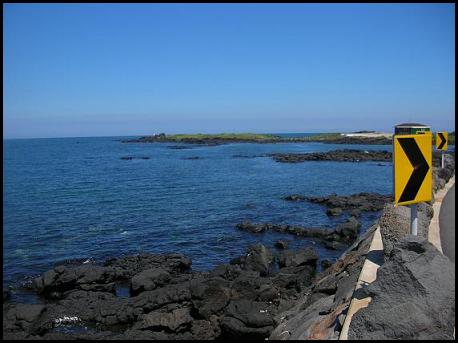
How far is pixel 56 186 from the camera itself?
47.6m

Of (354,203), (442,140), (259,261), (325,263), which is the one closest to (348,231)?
(325,263)

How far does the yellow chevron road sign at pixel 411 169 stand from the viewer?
5.19 meters

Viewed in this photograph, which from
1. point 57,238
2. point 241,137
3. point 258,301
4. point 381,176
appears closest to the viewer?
point 258,301

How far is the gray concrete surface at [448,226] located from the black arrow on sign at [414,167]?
15.2 feet

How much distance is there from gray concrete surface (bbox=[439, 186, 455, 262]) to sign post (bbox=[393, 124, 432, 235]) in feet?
15.0

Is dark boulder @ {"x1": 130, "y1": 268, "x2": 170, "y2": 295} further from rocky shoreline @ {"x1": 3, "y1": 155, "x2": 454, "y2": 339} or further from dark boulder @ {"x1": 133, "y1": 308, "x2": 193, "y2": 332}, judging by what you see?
dark boulder @ {"x1": 133, "y1": 308, "x2": 193, "y2": 332}

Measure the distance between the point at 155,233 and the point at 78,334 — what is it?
13294 millimetres

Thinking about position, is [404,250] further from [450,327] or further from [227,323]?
[227,323]

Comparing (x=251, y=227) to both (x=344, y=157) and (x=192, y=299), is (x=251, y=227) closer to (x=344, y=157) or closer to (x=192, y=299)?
(x=192, y=299)

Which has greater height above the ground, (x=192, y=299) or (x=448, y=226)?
(x=448, y=226)

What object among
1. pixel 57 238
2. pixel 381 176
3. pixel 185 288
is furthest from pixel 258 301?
pixel 381 176

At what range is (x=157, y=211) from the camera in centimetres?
3272

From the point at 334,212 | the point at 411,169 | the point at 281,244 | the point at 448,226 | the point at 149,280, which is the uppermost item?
the point at 411,169

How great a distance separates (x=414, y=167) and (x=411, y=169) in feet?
0.19
